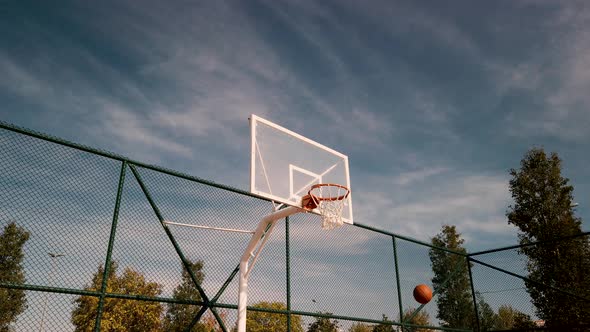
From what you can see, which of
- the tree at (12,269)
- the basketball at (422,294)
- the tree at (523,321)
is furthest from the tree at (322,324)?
the tree at (523,321)

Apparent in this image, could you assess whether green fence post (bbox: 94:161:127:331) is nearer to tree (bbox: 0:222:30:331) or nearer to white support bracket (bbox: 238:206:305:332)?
tree (bbox: 0:222:30:331)

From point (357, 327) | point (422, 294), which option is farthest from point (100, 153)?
point (357, 327)

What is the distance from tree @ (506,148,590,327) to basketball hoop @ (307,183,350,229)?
38.3 feet

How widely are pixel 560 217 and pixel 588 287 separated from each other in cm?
424

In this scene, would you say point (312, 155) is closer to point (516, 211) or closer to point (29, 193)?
point (29, 193)

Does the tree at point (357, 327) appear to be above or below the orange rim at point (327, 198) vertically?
below

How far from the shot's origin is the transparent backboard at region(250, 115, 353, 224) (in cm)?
561

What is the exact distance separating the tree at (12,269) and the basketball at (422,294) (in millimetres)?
6562

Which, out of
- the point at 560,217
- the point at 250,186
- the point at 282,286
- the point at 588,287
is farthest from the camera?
the point at 560,217

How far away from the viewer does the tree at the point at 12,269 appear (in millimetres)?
4422

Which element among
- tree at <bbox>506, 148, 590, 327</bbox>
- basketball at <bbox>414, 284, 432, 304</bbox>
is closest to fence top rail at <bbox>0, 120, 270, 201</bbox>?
basketball at <bbox>414, 284, 432, 304</bbox>

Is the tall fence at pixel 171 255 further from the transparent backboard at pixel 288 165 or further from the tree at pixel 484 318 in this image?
the tree at pixel 484 318

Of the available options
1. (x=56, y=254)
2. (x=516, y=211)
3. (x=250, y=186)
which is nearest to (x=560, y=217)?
(x=516, y=211)

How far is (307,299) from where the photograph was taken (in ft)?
22.6
